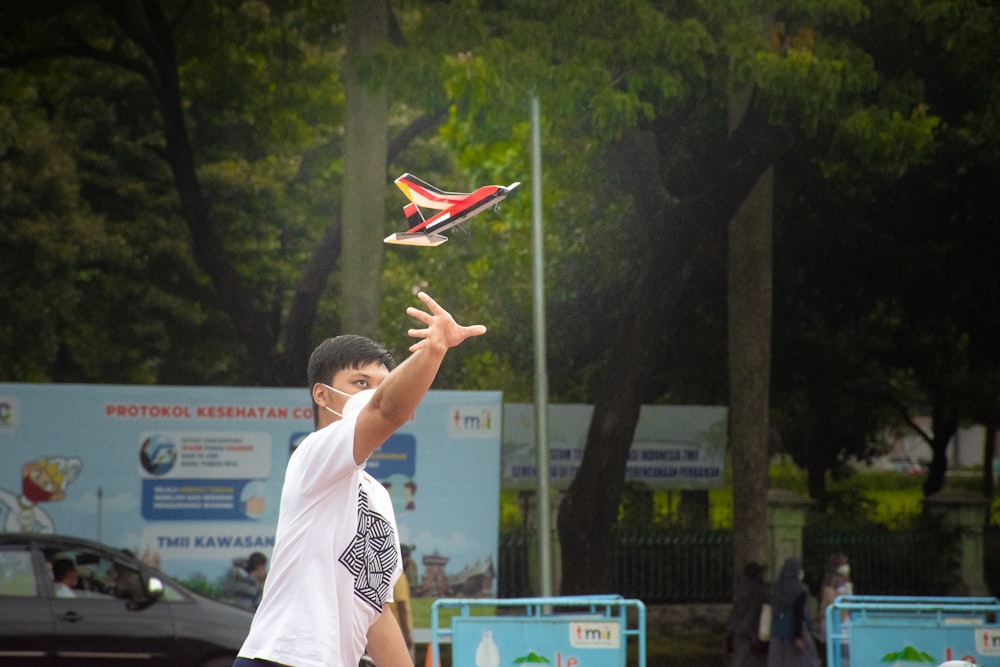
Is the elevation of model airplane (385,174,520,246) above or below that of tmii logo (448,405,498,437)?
below

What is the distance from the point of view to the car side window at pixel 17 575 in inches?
418

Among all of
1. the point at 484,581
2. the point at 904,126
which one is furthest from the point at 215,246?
the point at 904,126

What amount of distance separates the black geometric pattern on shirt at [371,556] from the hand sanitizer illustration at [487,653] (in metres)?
4.59

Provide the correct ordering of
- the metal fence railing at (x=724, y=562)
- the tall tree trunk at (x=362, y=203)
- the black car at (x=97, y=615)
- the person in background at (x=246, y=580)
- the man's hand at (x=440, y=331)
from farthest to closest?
the metal fence railing at (x=724, y=562), the tall tree trunk at (x=362, y=203), the person in background at (x=246, y=580), the black car at (x=97, y=615), the man's hand at (x=440, y=331)

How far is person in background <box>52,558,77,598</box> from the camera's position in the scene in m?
10.7

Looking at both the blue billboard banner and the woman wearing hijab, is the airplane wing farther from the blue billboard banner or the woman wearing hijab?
the blue billboard banner

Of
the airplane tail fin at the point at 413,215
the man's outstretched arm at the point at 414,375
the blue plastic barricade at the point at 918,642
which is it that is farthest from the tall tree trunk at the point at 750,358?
the man's outstretched arm at the point at 414,375

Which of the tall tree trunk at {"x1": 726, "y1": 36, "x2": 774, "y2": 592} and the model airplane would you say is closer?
the model airplane

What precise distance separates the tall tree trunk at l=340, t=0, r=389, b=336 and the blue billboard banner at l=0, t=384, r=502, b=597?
1820 mm

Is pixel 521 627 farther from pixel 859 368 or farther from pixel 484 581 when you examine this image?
pixel 859 368

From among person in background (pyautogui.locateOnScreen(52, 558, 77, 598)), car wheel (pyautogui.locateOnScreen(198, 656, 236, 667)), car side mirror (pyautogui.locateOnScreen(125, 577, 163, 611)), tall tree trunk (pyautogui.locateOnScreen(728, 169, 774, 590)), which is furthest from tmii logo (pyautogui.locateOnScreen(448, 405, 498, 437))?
tall tree trunk (pyautogui.locateOnScreen(728, 169, 774, 590))

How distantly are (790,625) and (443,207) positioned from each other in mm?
9255

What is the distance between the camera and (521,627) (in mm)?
8047

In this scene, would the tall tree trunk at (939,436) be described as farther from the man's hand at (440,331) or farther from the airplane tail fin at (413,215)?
the man's hand at (440,331)
